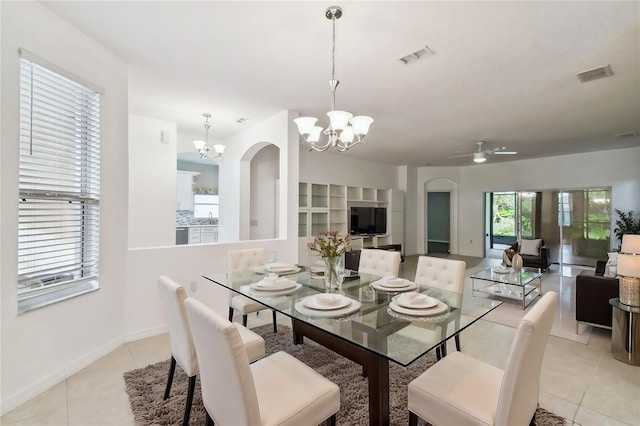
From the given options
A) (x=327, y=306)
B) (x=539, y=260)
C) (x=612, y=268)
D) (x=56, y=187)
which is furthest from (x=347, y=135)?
(x=539, y=260)

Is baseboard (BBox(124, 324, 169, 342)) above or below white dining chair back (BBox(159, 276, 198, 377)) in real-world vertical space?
below

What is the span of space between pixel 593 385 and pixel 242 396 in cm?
274

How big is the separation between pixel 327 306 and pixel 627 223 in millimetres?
7647

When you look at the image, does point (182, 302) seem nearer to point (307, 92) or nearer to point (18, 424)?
point (18, 424)

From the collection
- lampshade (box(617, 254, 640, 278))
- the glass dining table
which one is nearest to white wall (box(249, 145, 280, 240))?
the glass dining table

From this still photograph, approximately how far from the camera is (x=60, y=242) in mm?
2363

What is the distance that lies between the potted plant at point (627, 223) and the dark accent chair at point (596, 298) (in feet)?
14.4

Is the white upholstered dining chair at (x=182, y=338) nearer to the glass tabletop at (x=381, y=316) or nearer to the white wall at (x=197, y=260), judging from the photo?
the glass tabletop at (x=381, y=316)

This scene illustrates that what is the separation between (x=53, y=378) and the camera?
2211mm

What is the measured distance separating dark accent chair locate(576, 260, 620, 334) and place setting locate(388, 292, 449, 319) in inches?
95.7

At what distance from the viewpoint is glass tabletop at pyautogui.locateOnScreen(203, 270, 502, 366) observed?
1389mm

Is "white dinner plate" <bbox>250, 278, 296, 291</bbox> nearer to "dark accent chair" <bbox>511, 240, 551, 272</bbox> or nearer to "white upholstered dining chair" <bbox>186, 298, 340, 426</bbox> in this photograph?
"white upholstered dining chair" <bbox>186, 298, 340, 426</bbox>

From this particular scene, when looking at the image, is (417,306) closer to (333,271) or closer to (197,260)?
(333,271)

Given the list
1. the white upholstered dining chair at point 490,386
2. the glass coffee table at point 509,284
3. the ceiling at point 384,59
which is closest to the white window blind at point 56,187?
the ceiling at point 384,59
